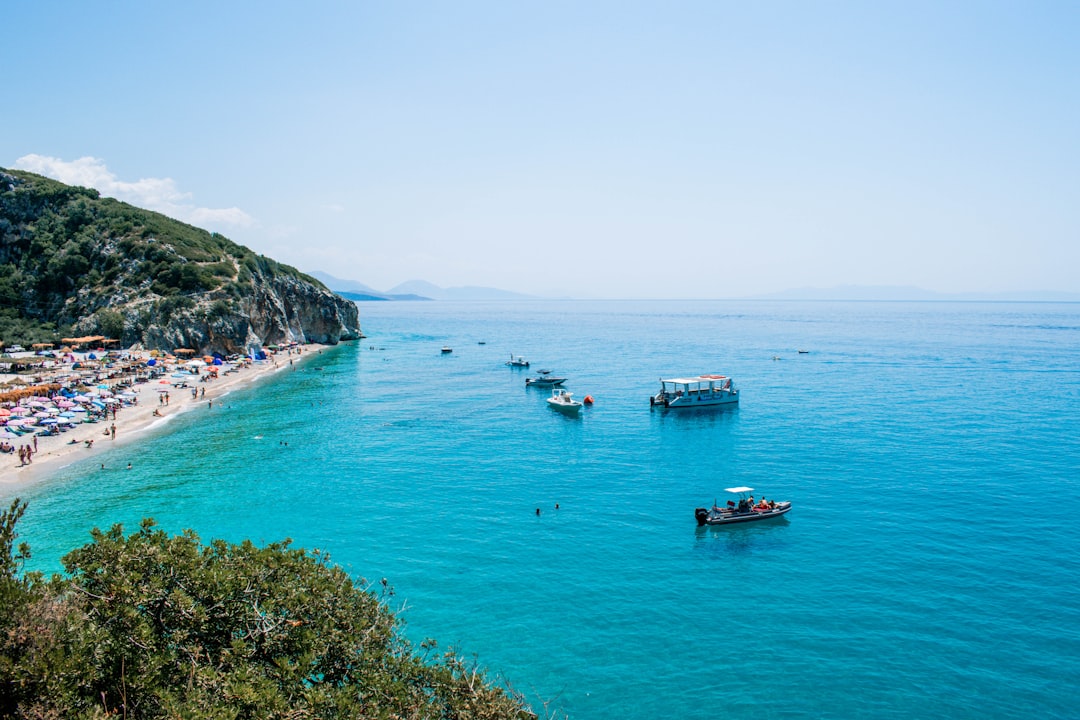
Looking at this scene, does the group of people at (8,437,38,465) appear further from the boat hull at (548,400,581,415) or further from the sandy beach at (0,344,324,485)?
the boat hull at (548,400,581,415)

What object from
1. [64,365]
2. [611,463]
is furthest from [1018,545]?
[64,365]

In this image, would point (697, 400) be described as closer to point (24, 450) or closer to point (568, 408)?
point (568, 408)

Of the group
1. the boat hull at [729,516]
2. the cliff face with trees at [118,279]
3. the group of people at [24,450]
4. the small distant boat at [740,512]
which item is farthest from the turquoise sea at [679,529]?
the cliff face with trees at [118,279]

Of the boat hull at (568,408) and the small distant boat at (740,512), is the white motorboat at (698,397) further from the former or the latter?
the small distant boat at (740,512)

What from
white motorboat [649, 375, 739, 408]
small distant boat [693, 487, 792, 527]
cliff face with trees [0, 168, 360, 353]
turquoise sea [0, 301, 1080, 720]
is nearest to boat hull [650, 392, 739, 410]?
white motorboat [649, 375, 739, 408]

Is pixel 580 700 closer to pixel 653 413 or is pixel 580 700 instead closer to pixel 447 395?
pixel 653 413

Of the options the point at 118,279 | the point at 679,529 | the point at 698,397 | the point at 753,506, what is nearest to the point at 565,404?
the point at 698,397
